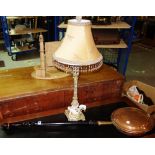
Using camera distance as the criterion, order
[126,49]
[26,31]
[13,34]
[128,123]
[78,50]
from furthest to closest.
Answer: [26,31] < [13,34] < [126,49] < [128,123] < [78,50]

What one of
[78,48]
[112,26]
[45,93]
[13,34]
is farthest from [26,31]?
[78,48]

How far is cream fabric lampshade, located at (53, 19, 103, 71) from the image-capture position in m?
0.92

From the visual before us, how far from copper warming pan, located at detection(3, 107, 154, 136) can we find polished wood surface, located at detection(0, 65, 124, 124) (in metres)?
0.10

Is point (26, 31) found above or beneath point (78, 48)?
beneath

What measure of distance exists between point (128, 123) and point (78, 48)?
1.72 ft

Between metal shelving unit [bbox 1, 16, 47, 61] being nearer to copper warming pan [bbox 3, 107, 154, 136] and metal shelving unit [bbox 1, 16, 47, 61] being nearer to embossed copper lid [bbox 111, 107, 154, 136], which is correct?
copper warming pan [bbox 3, 107, 154, 136]

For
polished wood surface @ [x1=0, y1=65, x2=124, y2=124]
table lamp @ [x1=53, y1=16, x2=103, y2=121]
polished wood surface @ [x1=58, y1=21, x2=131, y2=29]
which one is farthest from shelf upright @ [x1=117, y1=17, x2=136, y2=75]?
table lamp @ [x1=53, y1=16, x2=103, y2=121]

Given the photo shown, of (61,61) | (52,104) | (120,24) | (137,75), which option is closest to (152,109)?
(52,104)

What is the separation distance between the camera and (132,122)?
1101mm

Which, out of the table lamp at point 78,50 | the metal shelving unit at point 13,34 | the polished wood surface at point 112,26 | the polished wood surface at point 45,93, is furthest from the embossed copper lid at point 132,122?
the metal shelving unit at point 13,34

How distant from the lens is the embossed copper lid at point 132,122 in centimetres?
108

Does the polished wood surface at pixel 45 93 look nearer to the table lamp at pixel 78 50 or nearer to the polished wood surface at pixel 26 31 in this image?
the table lamp at pixel 78 50

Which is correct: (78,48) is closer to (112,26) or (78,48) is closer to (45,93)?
(45,93)

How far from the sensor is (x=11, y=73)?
56.5 inches
